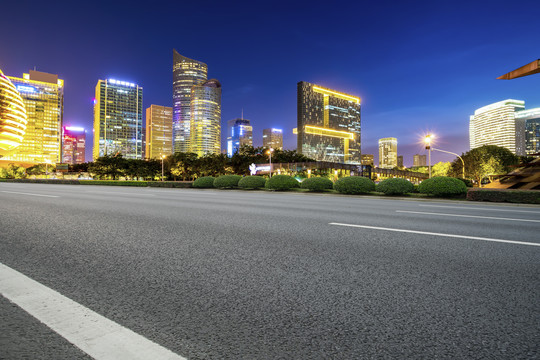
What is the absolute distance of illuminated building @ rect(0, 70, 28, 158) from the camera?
82.2 meters

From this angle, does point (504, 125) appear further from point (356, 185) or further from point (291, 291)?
point (291, 291)

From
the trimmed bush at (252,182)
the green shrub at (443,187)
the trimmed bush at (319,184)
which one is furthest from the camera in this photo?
the trimmed bush at (252,182)

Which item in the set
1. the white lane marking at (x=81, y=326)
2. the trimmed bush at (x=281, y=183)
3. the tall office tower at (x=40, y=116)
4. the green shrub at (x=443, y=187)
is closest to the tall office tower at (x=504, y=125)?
the green shrub at (x=443, y=187)

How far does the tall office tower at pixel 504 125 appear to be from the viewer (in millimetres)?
176375

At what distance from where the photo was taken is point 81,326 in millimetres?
2057

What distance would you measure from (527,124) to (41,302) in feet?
772

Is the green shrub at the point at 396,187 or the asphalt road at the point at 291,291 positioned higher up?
the green shrub at the point at 396,187

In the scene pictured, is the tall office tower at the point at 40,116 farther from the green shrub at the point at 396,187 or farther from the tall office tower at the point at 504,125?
the tall office tower at the point at 504,125

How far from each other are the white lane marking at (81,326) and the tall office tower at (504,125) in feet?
731

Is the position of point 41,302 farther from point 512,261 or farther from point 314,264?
point 512,261

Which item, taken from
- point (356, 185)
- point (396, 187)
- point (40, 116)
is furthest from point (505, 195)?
point (40, 116)

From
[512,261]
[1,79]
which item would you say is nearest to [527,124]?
[512,261]

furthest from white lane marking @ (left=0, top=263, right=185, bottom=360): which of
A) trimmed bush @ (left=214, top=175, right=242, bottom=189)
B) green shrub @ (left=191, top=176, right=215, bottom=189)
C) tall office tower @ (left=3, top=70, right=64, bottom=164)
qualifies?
tall office tower @ (left=3, top=70, right=64, bottom=164)

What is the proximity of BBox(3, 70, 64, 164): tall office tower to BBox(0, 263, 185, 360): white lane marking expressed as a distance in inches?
8540
